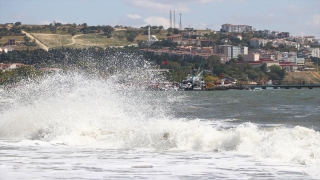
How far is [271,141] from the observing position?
57.1 feet

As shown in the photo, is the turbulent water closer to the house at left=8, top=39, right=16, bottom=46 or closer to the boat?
the boat

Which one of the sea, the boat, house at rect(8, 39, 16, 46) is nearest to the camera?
the sea

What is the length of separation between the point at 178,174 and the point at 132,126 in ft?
28.1

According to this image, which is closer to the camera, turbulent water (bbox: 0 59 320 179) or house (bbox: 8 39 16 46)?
turbulent water (bbox: 0 59 320 179)

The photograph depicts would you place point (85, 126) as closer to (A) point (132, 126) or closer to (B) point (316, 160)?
(A) point (132, 126)

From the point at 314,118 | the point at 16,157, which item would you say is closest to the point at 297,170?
the point at 16,157

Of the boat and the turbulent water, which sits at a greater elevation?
the turbulent water

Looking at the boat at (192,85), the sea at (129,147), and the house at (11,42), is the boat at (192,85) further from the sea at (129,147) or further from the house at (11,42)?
the sea at (129,147)

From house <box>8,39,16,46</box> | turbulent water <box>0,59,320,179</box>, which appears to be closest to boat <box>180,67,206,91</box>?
house <box>8,39,16,46</box>

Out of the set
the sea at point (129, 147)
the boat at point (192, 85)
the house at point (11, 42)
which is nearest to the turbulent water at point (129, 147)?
the sea at point (129, 147)

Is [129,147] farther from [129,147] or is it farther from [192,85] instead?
[192,85]

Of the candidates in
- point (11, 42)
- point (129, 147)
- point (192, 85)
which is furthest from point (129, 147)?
point (11, 42)

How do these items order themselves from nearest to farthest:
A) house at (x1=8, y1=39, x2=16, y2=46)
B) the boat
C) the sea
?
the sea, the boat, house at (x1=8, y1=39, x2=16, y2=46)

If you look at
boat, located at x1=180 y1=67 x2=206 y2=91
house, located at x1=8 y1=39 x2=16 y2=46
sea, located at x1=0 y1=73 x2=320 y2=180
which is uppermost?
house, located at x1=8 y1=39 x2=16 y2=46
